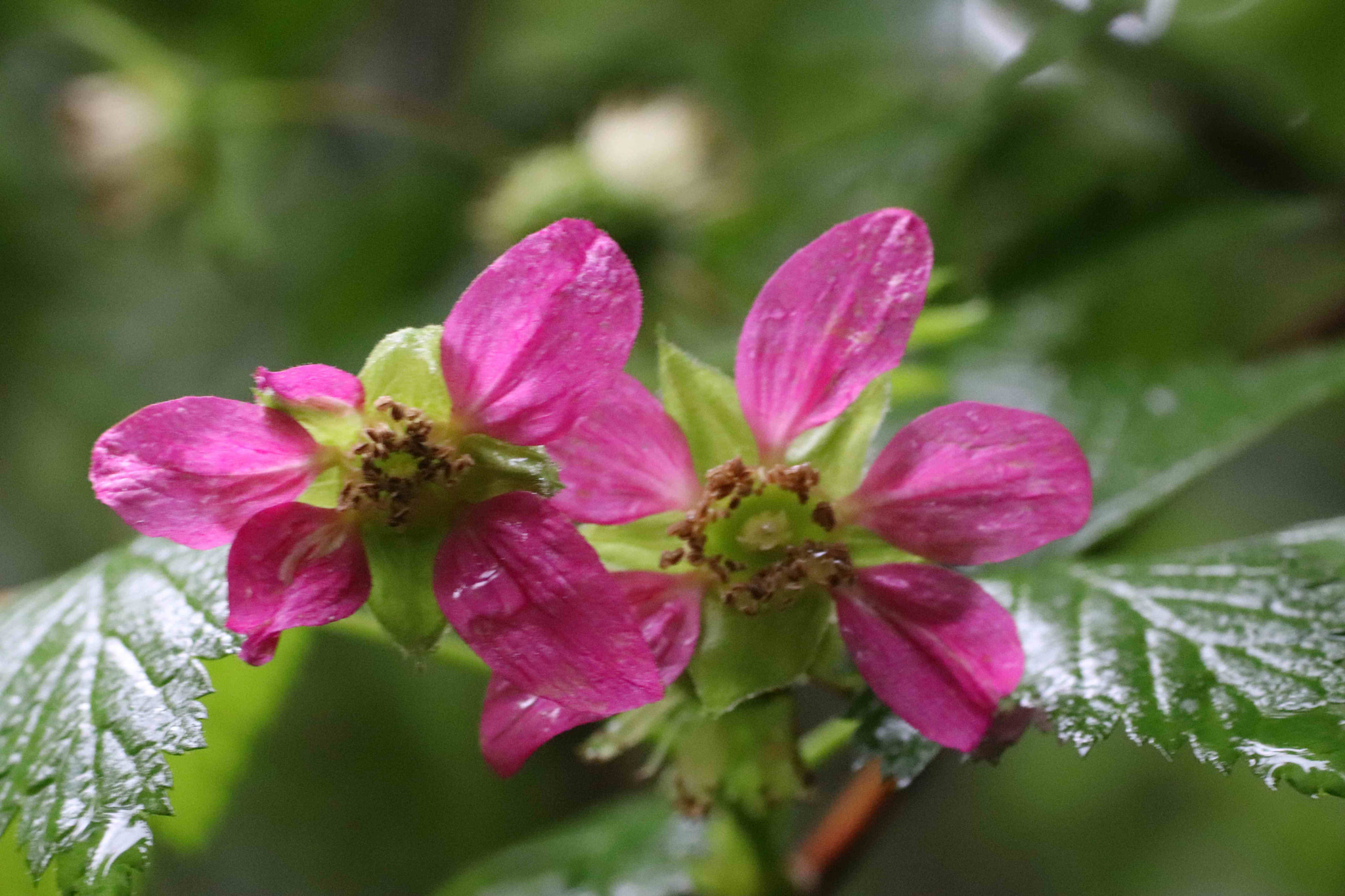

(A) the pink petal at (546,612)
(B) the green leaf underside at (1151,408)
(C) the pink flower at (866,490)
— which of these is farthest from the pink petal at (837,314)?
(B) the green leaf underside at (1151,408)

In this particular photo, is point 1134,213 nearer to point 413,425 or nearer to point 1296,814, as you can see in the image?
point 413,425

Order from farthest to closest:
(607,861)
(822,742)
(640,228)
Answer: (640,228) < (607,861) < (822,742)

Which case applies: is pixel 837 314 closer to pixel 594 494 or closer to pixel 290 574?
pixel 594 494

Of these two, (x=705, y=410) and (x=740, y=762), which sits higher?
(x=705, y=410)

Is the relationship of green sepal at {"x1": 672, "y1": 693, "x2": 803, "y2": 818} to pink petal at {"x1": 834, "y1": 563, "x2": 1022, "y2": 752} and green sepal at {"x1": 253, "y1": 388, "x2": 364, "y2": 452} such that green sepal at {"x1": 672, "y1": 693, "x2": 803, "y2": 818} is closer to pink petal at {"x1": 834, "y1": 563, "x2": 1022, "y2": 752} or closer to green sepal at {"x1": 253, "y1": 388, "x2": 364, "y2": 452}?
pink petal at {"x1": 834, "y1": 563, "x2": 1022, "y2": 752}

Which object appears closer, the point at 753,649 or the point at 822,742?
the point at 753,649

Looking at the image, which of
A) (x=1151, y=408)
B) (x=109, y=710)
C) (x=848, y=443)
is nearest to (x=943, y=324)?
(x=1151, y=408)

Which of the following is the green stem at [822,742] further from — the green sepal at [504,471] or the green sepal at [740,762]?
the green sepal at [504,471]
